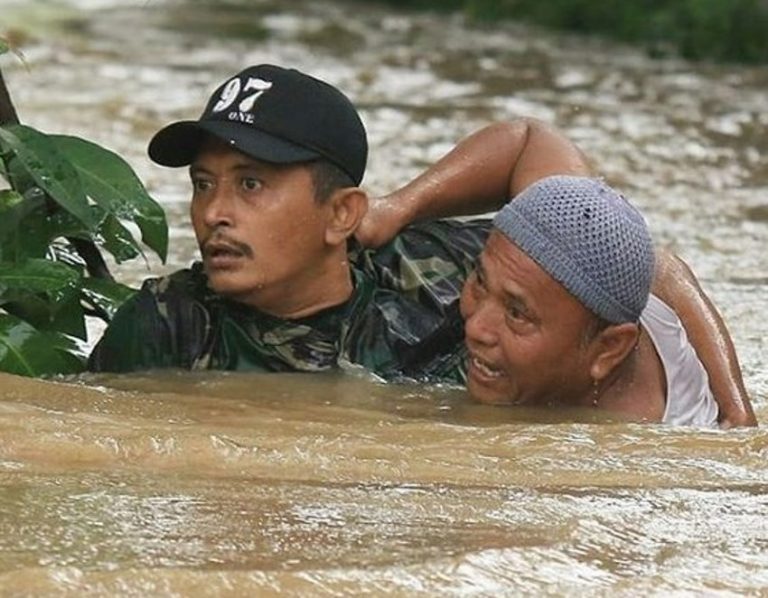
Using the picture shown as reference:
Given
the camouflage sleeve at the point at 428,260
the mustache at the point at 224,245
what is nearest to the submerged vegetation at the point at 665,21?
the camouflage sleeve at the point at 428,260

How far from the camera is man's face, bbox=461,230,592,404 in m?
4.63

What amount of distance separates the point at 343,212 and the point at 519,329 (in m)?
0.60

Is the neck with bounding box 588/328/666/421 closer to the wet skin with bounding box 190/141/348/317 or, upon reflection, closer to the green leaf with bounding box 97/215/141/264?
the wet skin with bounding box 190/141/348/317

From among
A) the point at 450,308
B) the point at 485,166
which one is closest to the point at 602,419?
the point at 450,308

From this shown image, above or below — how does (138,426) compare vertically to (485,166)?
below

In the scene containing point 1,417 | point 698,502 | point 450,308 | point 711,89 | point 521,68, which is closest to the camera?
point 698,502

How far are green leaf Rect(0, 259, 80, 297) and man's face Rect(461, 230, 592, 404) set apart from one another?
0.99 metres

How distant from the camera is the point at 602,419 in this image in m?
4.79

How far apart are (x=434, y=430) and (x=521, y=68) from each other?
11617 mm

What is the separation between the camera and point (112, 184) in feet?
16.8

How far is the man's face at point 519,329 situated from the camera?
4.63 m

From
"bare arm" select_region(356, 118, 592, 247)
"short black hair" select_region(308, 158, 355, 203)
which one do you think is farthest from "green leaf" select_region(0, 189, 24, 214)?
"bare arm" select_region(356, 118, 592, 247)

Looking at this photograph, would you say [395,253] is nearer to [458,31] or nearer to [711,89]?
[711,89]

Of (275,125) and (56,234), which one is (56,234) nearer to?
(56,234)
